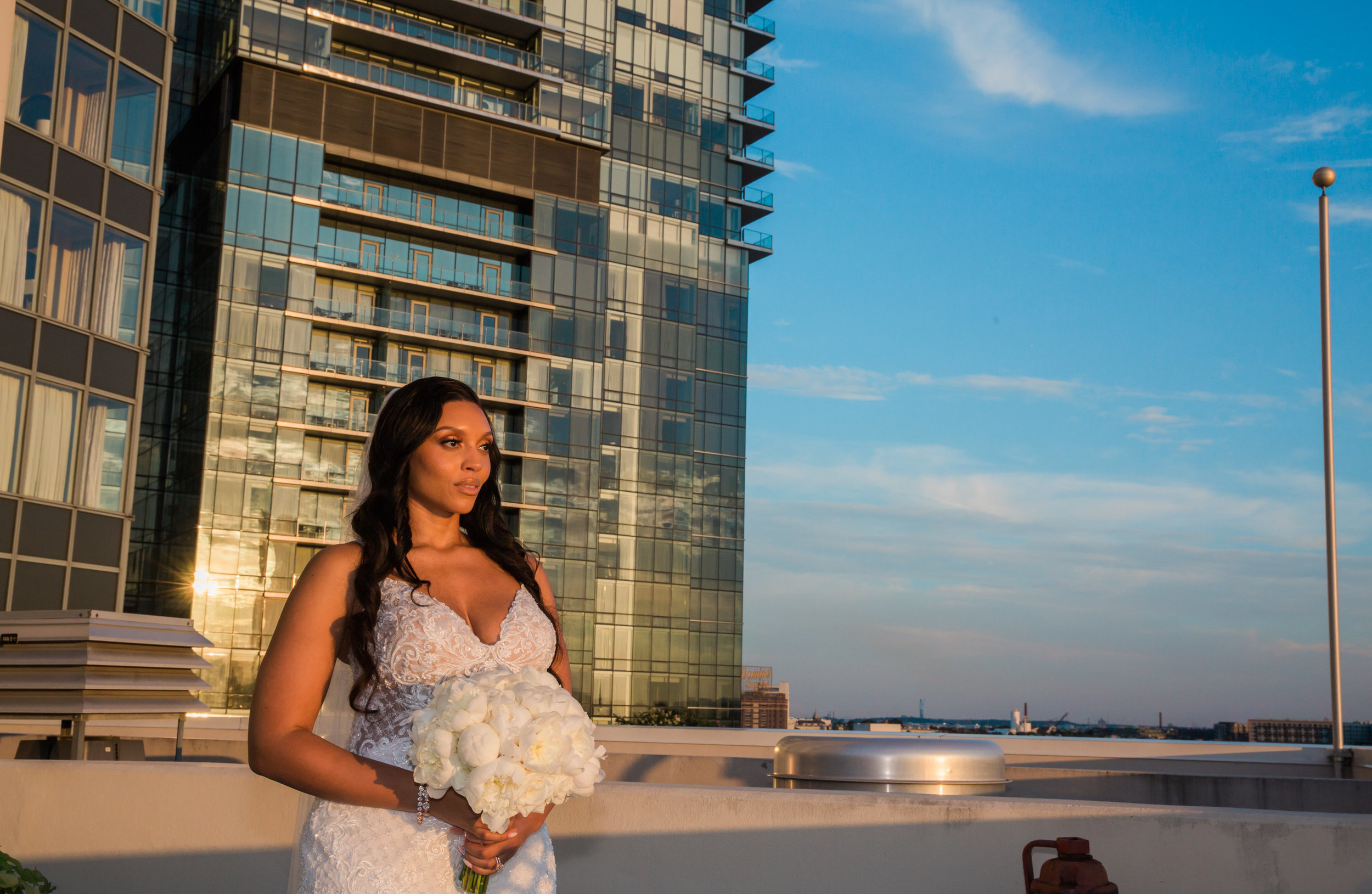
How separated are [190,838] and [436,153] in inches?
2071

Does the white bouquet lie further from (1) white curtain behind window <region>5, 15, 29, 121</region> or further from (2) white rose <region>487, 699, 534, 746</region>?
(1) white curtain behind window <region>5, 15, 29, 121</region>

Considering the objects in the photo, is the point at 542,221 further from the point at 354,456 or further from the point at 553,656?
the point at 553,656

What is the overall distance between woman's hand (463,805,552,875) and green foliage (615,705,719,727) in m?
54.4

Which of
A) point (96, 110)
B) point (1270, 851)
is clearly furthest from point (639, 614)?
point (1270, 851)

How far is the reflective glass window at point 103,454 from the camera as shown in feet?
72.7

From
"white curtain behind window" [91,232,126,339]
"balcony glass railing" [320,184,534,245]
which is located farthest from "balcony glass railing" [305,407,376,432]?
"white curtain behind window" [91,232,126,339]

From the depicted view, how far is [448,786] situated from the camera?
3105mm

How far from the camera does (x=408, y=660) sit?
348cm

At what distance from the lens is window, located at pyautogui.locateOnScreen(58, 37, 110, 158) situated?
21.7 meters

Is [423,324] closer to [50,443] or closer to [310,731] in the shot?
[50,443]

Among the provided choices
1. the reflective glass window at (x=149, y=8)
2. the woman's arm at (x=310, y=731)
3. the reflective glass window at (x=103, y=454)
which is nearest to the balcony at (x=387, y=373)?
the reflective glass window at (x=149, y=8)

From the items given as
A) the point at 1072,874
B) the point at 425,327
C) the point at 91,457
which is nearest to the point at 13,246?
the point at 91,457

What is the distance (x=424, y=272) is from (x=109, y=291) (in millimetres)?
33490

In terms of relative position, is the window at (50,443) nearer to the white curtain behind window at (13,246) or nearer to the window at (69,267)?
the window at (69,267)
